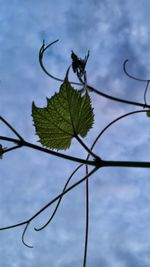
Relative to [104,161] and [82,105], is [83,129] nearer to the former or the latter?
[82,105]

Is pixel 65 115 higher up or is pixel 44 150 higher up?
pixel 65 115

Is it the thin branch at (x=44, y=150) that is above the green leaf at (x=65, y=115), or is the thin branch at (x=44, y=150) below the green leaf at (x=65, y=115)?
below

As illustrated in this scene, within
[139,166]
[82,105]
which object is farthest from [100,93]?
[139,166]

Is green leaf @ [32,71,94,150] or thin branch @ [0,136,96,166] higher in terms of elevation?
green leaf @ [32,71,94,150]

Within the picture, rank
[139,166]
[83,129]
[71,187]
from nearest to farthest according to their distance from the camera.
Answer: [139,166]
[71,187]
[83,129]

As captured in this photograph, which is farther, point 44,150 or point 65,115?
point 65,115

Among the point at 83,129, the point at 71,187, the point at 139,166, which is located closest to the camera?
the point at 139,166

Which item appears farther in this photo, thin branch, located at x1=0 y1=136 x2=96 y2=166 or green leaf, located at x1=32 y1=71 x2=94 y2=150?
green leaf, located at x1=32 y1=71 x2=94 y2=150

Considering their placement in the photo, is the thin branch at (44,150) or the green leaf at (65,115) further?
the green leaf at (65,115)
